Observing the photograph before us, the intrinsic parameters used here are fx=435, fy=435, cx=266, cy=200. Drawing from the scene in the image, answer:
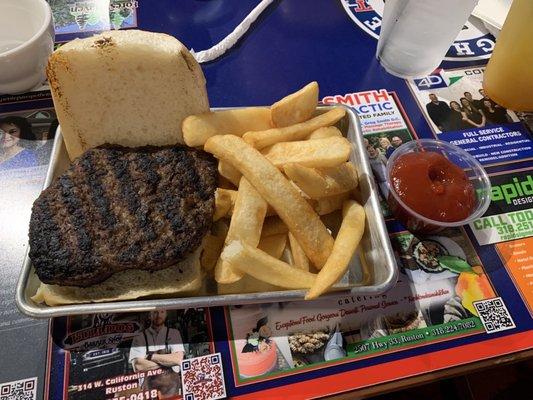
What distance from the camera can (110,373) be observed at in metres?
1.28

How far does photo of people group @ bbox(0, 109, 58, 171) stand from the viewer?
68.6 inches

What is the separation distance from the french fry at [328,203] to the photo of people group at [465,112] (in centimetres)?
76

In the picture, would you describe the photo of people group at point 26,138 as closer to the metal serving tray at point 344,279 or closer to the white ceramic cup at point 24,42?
the white ceramic cup at point 24,42

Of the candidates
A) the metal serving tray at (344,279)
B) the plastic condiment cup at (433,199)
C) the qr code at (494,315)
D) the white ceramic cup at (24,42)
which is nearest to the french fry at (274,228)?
the metal serving tray at (344,279)

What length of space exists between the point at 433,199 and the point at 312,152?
481 millimetres

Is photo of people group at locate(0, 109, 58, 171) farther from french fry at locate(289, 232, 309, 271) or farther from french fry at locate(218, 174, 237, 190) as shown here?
french fry at locate(289, 232, 309, 271)

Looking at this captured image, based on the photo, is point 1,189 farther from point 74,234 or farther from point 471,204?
point 471,204

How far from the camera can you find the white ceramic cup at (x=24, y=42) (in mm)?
1709

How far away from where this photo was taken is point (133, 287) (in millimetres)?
1270

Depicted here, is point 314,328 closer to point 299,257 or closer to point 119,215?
point 299,257

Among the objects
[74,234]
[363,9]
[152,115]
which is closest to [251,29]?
[363,9]

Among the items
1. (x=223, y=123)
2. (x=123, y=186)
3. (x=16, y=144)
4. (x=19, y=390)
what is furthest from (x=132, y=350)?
(x=16, y=144)

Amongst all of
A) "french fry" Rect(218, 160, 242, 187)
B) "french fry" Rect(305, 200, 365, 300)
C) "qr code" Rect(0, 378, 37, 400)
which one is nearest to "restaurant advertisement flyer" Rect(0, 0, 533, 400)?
"qr code" Rect(0, 378, 37, 400)

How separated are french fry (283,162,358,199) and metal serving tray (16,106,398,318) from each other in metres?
0.09
